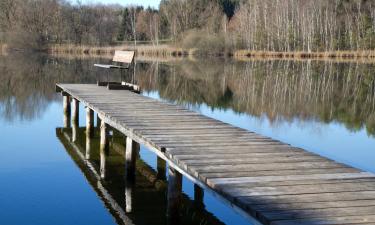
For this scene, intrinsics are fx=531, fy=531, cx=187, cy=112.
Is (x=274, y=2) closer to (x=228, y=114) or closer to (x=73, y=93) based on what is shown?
(x=228, y=114)

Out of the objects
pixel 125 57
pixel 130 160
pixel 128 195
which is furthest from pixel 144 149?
pixel 125 57

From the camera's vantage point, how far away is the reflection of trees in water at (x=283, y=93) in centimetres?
1642

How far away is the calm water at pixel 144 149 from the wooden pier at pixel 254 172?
77cm

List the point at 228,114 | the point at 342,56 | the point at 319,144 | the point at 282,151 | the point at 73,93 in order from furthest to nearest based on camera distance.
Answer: the point at 342,56
the point at 228,114
the point at 73,93
the point at 319,144
the point at 282,151

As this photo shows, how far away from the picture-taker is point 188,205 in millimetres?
7281

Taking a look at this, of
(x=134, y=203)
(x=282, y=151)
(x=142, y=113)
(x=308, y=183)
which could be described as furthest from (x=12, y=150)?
(x=308, y=183)

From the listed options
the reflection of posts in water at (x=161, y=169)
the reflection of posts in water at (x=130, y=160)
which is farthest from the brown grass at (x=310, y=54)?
the reflection of posts in water at (x=130, y=160)

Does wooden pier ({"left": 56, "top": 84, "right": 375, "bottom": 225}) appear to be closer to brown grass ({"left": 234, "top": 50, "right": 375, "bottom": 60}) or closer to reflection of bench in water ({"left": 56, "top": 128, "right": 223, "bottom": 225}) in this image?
reflection of bench in water ({"left": 56, "top": 128, "right": 223, "bottom": 225})

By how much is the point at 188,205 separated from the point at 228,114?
9.23 meters

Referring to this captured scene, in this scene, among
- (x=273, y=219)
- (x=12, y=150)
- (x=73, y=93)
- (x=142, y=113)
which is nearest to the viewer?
(x=273, y=219)

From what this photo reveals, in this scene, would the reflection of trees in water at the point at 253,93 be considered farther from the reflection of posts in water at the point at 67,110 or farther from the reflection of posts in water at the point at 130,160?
the reflection of posts in water at the point at 130,160

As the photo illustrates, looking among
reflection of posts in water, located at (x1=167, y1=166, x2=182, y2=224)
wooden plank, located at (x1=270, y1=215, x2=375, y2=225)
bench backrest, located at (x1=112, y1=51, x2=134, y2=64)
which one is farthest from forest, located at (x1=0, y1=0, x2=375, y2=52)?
wooden plank, located at (x1=270, y1=215, x2=375, y2=225)

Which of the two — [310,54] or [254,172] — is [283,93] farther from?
[310,54]

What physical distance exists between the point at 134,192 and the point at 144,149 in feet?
10.4
